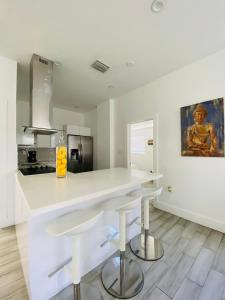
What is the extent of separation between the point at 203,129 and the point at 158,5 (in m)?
1.84

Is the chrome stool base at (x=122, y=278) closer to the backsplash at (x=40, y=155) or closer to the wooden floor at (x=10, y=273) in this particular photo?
the wooden floor at (x=10, y=273)

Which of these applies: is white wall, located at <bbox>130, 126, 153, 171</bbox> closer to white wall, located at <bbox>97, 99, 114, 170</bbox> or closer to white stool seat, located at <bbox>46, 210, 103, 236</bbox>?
white wall, located at <bbox>97, 99, 114, 170</bbox>

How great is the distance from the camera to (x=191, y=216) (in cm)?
257

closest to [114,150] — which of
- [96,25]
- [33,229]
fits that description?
[96,25]

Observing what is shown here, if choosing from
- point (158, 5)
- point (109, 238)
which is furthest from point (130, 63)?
point (109, 238)

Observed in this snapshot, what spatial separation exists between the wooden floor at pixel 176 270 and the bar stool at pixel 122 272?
0.06m

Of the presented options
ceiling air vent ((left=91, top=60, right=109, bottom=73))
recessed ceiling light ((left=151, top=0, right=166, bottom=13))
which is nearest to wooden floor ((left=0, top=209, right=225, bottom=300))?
recessed ceiling light ((left=151, top=0, right=166, bottom=13))

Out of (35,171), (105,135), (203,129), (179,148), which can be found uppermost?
(105,135)

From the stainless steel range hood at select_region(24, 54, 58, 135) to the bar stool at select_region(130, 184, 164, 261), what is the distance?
1.82 metres

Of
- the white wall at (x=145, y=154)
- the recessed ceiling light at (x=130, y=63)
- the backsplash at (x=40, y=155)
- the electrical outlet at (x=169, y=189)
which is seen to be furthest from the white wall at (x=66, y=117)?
the electrical outlet at (x=169, y=189)

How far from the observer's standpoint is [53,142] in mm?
4211

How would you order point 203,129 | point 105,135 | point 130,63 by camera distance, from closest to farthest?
1. point 203,129
2. point 130,63
3. point 105,135

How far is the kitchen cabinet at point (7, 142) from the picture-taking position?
2.36 metres

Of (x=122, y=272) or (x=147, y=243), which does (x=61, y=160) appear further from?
(x=147, y=243)
